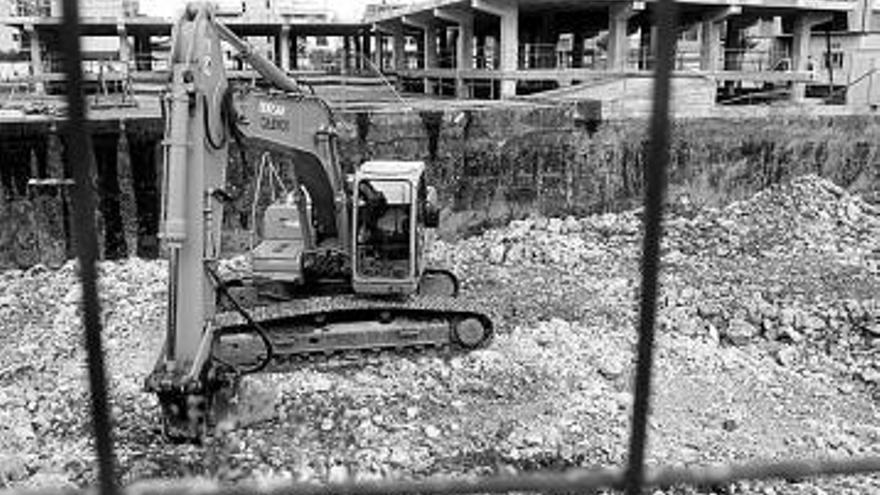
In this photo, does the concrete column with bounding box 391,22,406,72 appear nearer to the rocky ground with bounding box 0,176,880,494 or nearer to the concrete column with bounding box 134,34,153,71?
the concrete column with bounding box 134,34,153,71

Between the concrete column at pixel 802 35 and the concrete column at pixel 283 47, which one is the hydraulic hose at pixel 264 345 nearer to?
the concrete column at pixel 802 35

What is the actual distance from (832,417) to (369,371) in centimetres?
434

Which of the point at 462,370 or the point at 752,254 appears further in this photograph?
the point at 752,254

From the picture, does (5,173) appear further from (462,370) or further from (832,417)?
(832,417)

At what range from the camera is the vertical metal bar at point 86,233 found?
107 centimetres

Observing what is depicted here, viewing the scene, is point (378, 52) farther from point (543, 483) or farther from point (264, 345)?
point (543, 483)

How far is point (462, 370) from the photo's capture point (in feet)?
27.6

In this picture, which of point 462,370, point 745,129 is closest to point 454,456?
point 462,370

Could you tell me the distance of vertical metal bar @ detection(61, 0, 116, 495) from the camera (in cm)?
107

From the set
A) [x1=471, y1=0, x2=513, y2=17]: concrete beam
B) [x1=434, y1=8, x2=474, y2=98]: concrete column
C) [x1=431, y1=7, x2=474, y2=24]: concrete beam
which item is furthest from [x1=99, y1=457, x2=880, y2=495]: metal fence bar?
[x1=431, y1=7, x2=474, y2=24]: concrete beam

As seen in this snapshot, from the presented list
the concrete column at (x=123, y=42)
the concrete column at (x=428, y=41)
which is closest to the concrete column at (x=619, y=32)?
the concrete column at (x=428, y=41)

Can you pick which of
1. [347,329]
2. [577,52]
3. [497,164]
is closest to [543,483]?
[347,329]

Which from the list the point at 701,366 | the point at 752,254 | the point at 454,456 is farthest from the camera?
the point at 752,254

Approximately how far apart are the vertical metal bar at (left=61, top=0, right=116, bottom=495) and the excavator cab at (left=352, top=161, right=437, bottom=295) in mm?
7130
